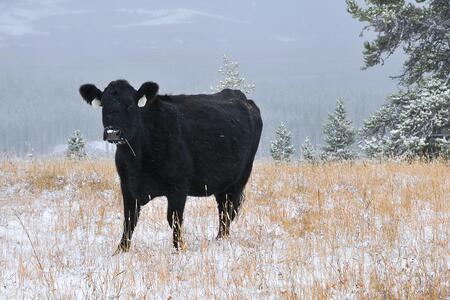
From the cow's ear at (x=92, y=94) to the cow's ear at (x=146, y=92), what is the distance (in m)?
0.56

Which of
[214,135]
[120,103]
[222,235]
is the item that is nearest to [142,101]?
[120,103]

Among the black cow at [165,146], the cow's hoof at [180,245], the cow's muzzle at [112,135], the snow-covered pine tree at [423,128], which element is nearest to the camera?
the cow's muzzle at [112,135]

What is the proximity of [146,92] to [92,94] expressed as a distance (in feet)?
2.46

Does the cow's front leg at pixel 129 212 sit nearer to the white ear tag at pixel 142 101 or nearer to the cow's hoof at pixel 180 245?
the cow's hoof at pixel 180 245

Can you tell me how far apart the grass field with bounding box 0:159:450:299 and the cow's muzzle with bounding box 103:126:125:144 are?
136 cm

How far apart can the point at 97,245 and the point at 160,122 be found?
1.88 metres

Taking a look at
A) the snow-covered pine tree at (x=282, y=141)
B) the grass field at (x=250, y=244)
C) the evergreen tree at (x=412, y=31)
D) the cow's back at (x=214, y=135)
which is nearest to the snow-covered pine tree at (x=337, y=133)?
the snow-covered pine tree at (x=282, y=141)

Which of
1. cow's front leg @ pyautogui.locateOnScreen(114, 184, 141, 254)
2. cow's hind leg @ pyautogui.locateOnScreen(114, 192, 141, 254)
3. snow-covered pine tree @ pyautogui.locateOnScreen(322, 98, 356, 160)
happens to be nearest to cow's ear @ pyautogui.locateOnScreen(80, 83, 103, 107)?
cow's front leg @ pyautogui.locateOnScreen(114, 184, 141, 254)

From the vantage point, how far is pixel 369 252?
5.48m

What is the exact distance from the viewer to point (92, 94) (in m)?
6.84

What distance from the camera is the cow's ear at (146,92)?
665 centimetres

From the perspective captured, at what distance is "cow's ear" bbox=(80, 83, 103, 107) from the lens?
6777 mm

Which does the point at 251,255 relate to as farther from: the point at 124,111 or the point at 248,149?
the point at 248,149

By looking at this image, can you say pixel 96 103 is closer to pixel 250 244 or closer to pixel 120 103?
pixel 120 103
